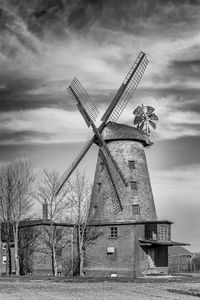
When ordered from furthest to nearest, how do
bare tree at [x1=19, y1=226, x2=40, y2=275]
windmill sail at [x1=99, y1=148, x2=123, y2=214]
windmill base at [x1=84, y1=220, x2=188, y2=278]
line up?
bare tree at [x1=19, y1=226, x2=40, y2=275] → windmill sail at [x1=99, y1=148, x2=123, y2=214] → windmill base at [x1=84, y1=220, x2=188, y2=278]

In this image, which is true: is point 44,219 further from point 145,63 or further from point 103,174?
point 145,63

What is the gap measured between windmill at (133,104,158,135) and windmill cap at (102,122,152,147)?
274 centimetres

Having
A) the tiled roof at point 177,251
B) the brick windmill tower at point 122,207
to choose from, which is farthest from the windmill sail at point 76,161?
the tiled roof at point 177,251

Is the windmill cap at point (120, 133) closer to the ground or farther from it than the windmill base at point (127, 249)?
farther from it

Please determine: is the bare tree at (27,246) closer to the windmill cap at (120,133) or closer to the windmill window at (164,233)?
the windmill cap at (120,133)

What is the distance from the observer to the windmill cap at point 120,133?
168ft

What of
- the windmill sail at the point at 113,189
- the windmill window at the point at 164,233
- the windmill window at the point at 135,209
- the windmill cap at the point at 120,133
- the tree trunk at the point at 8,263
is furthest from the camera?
the tree trunk at the point at 8,263

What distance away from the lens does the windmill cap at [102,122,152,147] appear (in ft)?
168

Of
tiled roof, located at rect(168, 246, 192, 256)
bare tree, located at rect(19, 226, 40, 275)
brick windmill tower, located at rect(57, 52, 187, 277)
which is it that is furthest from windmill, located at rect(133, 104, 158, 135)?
tiled roof, located at rect(168, 246, 192, 256)

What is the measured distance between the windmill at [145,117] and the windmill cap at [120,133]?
8.99 ft

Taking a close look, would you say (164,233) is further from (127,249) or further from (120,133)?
(120,133)

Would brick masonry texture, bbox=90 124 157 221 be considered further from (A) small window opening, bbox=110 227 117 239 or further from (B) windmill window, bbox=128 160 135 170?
(A) small window opening, bbox=110 227 117 239

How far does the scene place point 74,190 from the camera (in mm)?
52281

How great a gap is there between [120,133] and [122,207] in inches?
272
